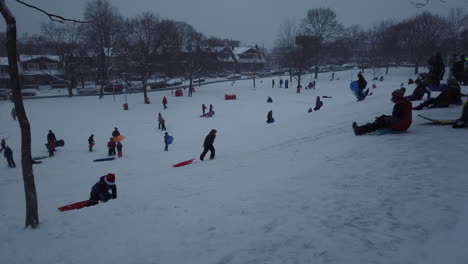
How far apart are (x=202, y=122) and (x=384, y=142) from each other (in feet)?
58.5

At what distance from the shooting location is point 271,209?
192 inches

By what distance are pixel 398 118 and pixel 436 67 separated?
26.2ft

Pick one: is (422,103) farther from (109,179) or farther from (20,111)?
(20,111)

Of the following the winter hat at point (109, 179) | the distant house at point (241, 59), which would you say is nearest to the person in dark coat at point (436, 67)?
the winter hat at point (109, 179)

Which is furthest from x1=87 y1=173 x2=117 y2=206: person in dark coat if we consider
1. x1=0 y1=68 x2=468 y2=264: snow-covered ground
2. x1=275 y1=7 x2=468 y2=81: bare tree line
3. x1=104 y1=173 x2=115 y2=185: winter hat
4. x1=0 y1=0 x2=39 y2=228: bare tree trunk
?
x1=275 y1=7 x2=468 y2=81: bare tree line

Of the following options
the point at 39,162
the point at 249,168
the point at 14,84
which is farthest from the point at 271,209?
the point at 39,162

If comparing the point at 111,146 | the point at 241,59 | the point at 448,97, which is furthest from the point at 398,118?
the point at 241,59

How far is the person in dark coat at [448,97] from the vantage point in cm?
1072

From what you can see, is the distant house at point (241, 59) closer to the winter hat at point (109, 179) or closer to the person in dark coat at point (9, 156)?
the person in dark coat at point (9, 156)

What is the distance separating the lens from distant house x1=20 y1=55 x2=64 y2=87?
54406 millimetres

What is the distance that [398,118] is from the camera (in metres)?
8.13

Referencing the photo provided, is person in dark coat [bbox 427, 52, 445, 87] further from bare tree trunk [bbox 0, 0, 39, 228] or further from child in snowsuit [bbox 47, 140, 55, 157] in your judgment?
child in snowsuit [bbox 47, 140, 55, 157]

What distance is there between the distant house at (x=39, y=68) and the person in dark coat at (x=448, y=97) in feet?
202

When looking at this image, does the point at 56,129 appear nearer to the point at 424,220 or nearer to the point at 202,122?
the point at 202,122
